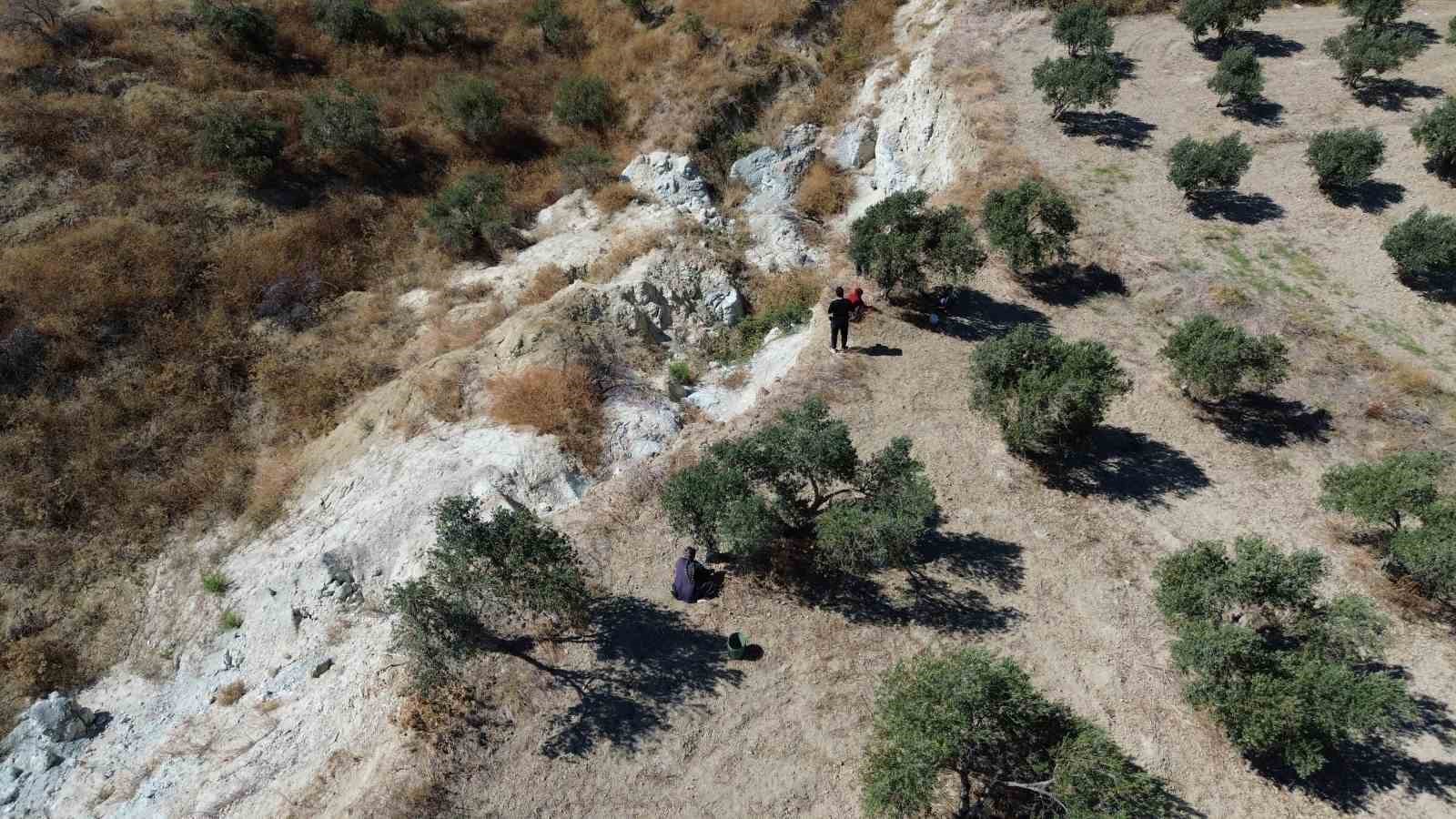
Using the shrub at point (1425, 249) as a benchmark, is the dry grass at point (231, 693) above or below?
below

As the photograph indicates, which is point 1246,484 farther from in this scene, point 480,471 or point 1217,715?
point 480,471

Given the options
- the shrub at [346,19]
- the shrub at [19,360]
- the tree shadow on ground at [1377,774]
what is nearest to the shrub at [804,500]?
the tree shadow on ground at [1377,774]

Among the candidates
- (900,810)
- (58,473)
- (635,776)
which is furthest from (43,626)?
(900,810)

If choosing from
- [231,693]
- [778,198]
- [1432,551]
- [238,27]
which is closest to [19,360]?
[231,693]

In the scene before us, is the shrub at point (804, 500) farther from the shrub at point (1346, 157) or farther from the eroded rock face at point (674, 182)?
the shrub at point (1346, 157)

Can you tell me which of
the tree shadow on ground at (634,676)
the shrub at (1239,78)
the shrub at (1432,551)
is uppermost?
the shrub at (1239,78)

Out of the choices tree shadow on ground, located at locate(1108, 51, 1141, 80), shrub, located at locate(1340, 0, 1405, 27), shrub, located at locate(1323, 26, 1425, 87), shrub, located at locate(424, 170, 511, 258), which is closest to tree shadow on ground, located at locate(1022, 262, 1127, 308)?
tree shadow on ground, located at locate(1108, 51, 1141, 80)
